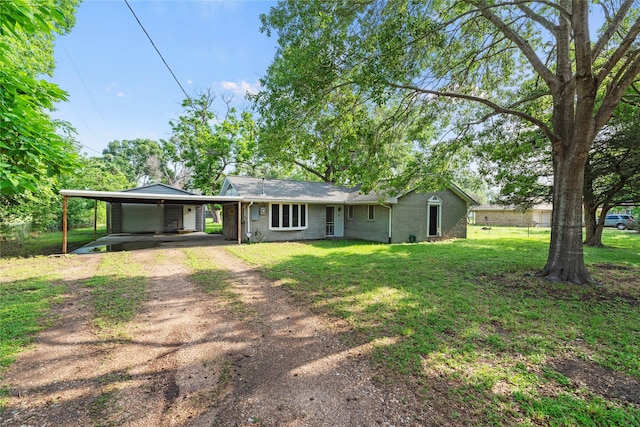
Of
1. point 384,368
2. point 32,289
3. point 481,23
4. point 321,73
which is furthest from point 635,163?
point 32,289

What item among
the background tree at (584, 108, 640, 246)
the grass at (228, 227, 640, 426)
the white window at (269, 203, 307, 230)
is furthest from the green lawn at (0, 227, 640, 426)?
the white window at (269, 203, 307, 230)

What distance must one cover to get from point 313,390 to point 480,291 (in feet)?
15.8

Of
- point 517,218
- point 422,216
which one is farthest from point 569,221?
point 517,218

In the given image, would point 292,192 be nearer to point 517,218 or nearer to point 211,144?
point 211,144

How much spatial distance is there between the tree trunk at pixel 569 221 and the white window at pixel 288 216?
10.8 meters

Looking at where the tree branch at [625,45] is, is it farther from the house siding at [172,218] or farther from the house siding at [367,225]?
the house siding at [172,218]

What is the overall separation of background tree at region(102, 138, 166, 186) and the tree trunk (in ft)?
154

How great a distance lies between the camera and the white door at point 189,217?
69.3 feet

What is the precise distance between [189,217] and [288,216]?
417 inches

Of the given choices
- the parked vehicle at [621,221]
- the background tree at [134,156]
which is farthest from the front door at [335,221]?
the background tree at [134,156]

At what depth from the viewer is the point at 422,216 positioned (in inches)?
606

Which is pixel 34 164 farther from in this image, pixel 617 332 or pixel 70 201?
pixel 70 201

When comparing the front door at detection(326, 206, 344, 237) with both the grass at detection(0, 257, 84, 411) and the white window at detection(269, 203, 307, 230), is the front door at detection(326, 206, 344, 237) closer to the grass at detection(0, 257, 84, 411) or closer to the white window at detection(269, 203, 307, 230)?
the white window at detection(269, 203, 307, 230)

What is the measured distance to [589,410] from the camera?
2416 mm
